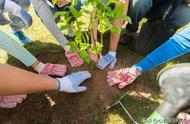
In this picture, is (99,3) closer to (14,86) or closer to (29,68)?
(14,86)

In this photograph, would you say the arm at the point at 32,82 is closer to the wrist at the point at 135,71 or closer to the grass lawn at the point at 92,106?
the grass lawn at the point at 92,106

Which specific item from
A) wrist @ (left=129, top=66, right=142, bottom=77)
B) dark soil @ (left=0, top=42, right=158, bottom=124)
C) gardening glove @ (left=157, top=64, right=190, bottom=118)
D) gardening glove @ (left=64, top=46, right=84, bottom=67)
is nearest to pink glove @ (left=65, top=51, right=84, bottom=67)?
gardening glove @ (left=64, top=46, right=84, bottom=67)

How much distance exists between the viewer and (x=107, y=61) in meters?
2.33

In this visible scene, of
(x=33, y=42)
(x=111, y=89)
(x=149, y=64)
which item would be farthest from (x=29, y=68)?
(x=149, y=64)

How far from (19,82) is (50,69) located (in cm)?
47

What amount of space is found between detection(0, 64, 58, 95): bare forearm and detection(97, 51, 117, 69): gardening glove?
428mm

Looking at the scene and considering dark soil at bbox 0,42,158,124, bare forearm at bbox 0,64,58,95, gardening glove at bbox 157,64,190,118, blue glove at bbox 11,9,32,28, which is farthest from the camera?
blue glove at bbox 11,9,32,28

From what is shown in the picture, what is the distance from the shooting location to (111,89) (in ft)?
7.22

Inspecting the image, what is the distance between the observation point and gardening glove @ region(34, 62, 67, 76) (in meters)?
2.31

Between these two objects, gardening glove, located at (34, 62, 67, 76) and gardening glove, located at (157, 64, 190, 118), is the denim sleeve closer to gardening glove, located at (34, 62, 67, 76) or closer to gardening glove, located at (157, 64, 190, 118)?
gardening glove, located at (34, 62, 67, 76)

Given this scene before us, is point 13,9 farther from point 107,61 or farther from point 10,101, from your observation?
point 107,61

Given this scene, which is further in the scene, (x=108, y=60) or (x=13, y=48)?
(x=108, y=60)

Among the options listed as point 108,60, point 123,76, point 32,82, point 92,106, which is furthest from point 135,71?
point 32,82

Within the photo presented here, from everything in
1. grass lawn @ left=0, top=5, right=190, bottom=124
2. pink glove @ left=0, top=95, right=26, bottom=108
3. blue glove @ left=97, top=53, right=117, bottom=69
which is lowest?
grass lawn @ left=0, top=5, right=190, bottom=124
